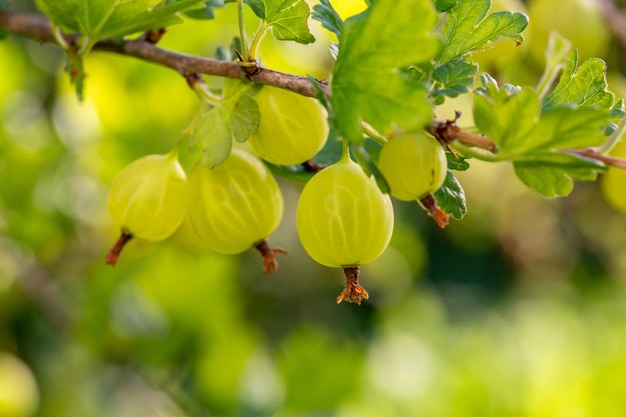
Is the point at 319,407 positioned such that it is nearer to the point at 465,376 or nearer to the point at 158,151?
the point at 465,376

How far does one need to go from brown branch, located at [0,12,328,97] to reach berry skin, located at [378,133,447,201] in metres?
0.07

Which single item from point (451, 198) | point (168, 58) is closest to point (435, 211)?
point (451, 198)

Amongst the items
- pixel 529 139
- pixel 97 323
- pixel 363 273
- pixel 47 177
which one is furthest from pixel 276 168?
pixel 363 273

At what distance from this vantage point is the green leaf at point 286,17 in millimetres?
602

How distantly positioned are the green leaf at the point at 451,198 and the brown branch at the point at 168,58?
0.13 meters

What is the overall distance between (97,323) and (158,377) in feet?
0.47

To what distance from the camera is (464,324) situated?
2.21 metres

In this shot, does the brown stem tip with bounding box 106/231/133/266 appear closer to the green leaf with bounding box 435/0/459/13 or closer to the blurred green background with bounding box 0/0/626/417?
the green leaf with bounding box 435/0/459/13

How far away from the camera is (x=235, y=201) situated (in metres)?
0.61

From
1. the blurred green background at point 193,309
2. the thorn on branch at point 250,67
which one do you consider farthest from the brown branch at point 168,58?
the blurred green background at point 193,309

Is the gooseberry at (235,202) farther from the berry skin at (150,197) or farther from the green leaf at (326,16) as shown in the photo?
the green leaf at (326,16)

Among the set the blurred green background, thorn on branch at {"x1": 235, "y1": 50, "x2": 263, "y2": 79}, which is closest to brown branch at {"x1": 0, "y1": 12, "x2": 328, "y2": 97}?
thorn on branch at {"x1": 235, "y1": 50, "x2": 263, "y2": 79}

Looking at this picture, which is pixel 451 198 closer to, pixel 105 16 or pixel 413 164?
pixel 413 164

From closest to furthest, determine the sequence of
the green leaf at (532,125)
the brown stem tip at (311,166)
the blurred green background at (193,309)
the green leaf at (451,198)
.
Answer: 1. the green leaf at (532,125)
2. the green leaf at (451,198)
3. the brown stem tip at (311,166)
4. the blurred green background at (193,309)
